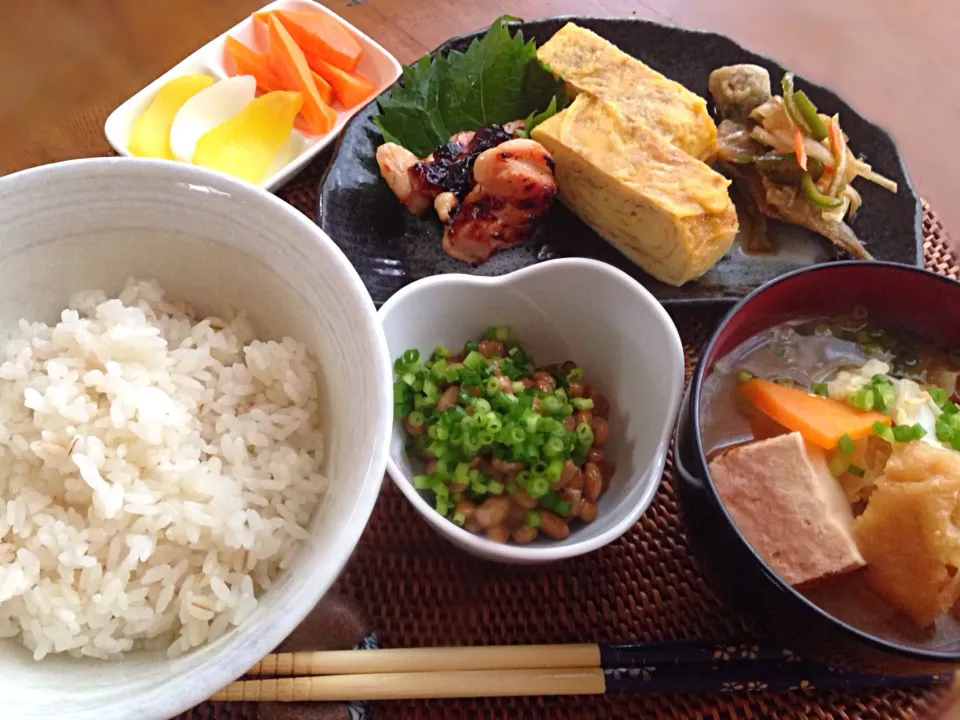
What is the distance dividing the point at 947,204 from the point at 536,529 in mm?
1531

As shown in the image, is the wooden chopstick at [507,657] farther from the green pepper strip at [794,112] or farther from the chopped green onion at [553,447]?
the green pepper strip at [794,112]

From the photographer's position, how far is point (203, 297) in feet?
3.88

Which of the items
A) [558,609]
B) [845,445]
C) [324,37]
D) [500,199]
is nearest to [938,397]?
[845,445]

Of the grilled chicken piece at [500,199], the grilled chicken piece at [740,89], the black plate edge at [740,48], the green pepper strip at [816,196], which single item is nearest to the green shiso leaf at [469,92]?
the black plate edge at [740,48]

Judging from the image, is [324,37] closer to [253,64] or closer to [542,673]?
[253,64]

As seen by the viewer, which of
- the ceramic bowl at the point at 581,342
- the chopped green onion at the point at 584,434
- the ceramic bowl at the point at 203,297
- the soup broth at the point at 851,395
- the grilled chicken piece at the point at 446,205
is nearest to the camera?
the ceramic bowl at the point at 203,297

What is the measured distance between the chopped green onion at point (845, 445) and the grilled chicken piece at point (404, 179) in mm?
1044

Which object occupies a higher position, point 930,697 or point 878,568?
point 878,568

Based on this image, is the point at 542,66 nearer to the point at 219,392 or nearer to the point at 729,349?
the point at 729,349

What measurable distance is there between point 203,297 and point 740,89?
55.1 inches

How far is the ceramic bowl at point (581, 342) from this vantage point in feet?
3.81

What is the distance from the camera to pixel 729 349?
124cm

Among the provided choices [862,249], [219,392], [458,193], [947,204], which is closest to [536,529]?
[219,392]

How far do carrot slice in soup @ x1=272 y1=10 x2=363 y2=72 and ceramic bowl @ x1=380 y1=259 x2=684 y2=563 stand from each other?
1.05 metres
